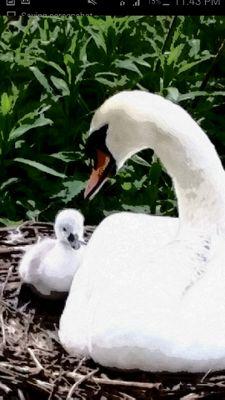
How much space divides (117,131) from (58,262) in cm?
21

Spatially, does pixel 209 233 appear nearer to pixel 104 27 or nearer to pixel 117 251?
pixel 117 251

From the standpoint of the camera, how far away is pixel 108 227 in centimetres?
194

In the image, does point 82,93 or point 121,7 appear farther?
point 82,93

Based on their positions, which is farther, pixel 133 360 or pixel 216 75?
pixel 216 75

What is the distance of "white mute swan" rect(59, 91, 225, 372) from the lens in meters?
1.66

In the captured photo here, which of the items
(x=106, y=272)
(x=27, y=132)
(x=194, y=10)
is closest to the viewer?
(x=106, y=272)

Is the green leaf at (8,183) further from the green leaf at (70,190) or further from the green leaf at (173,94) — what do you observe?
the green leaf at (173,94)

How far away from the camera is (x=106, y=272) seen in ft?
5.85

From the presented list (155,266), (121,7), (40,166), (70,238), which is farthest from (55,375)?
(40,166)

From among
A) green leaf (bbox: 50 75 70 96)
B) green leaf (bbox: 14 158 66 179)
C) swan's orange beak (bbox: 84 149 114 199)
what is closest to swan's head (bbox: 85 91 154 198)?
swan's orange beak (bbox: 84 149 114 199)

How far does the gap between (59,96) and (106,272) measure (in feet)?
2.89

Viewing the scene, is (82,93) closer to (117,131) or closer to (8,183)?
(8,183)

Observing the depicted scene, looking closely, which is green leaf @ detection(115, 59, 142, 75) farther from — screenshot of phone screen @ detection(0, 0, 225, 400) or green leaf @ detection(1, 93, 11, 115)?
green leaf @ detection(1, 93, 11, 115)

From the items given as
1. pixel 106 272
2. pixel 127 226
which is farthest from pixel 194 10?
pixel 106 272
